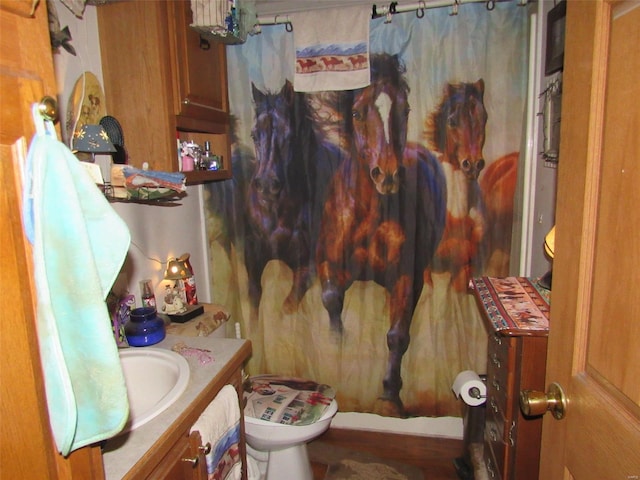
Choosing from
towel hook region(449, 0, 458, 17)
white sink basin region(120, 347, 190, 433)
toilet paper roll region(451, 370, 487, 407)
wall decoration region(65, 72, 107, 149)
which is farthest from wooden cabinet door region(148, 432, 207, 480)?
towel hook region(449, 0, 458, 17)

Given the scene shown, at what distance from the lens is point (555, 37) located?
1637 mm

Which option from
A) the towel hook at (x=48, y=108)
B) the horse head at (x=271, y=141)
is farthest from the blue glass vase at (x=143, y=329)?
the towel hook at (x=48, y=108)

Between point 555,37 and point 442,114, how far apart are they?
524 mm

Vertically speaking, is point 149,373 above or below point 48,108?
below

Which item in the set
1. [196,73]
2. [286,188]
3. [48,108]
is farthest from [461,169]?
[48,108]

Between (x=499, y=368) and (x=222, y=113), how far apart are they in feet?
5.31

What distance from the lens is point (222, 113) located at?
2.06m

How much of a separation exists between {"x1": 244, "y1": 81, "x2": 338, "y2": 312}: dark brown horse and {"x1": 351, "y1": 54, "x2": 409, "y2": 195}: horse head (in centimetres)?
21

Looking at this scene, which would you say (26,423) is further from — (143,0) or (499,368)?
(143,0)

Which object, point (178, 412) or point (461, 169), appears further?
point (461, 169)

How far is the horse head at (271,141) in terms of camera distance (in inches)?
84.0

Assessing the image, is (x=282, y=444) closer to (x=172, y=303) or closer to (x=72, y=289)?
(x=172, y=303)

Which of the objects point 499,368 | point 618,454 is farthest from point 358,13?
point 618,454

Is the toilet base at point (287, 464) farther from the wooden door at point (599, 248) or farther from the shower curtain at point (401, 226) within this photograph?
the wooden door at point (599, 248)
